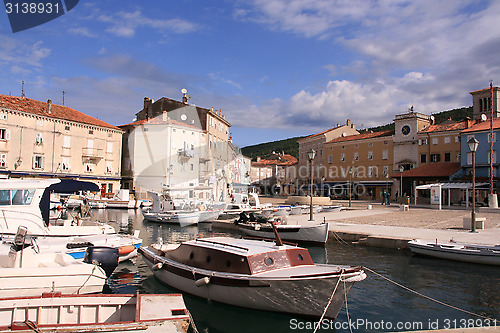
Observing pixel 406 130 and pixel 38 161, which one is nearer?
pixel 38 161

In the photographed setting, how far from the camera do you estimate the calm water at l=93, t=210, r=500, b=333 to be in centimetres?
899

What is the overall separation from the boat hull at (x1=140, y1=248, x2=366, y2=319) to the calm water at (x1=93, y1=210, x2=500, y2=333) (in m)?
0.27

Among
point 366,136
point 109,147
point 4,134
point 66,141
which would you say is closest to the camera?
point 4,134

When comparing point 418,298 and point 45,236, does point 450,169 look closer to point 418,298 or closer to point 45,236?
point 418,298

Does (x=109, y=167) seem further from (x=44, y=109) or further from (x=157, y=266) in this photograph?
(x=157, y=266)

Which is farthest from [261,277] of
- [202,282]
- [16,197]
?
[16,197]

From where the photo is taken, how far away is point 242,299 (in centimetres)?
946

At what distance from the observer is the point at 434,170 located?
5153 centimetres

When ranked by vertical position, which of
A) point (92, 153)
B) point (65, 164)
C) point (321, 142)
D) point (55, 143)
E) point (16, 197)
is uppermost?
point (321, 142)

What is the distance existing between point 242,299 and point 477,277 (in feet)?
30.2

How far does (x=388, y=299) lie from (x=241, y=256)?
472 centimetres

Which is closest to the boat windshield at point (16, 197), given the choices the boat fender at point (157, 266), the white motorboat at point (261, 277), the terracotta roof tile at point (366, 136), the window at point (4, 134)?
the boat fender at point (157, 266)

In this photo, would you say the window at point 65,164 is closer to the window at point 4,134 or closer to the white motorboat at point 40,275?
the window at point 4,134

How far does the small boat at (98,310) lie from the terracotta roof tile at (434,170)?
49.7m
